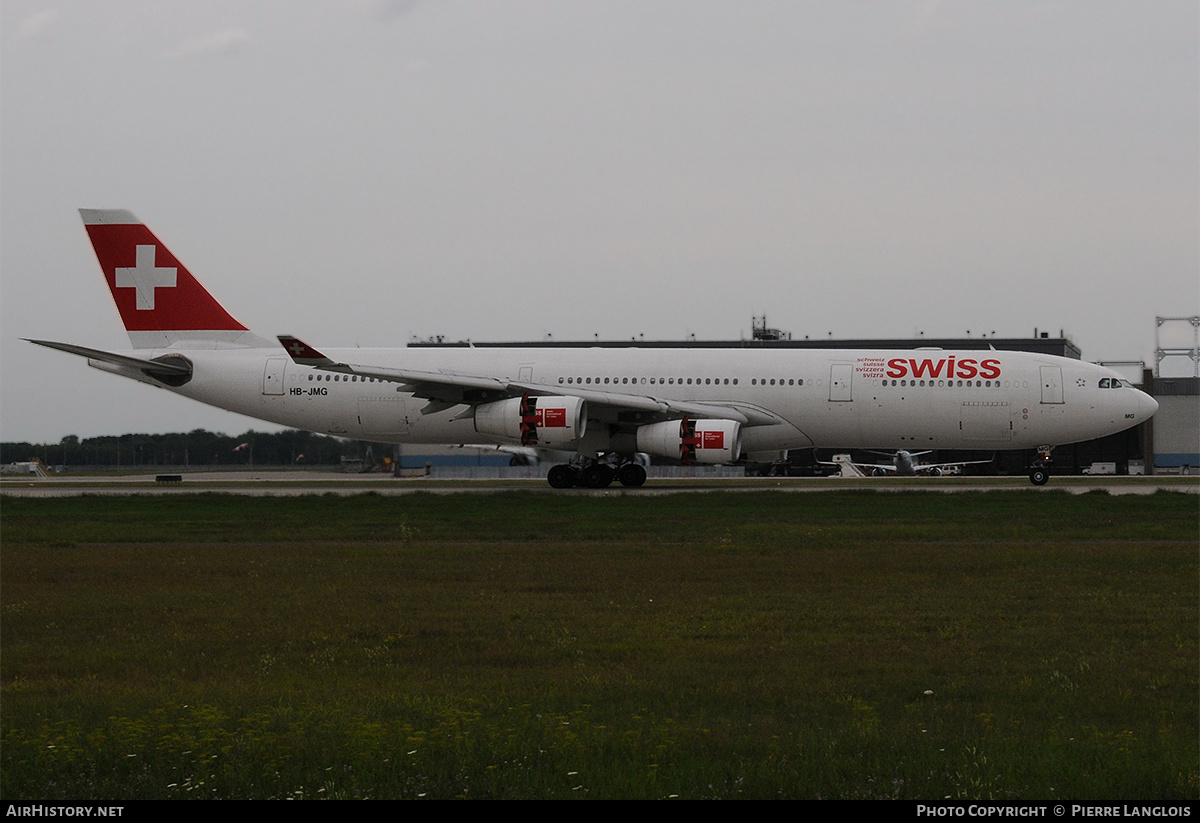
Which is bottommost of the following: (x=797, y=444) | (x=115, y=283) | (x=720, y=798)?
(x=720, y=798)

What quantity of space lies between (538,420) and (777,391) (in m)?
6.27

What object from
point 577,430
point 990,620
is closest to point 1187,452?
point 577,430

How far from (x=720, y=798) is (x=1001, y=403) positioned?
2701 centimetres

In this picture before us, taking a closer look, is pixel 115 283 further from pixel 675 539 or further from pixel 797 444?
pixel 675 539

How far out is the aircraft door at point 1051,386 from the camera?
31281mm

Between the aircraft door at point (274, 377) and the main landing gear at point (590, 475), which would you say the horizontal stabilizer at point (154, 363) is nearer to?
the aircraft door at point (274, 377)

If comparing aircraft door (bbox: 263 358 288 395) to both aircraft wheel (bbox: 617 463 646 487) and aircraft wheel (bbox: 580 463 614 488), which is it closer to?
aircraft wheel (bbox: 580 463 614 488)

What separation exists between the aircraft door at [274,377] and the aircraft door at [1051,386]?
1962 cm

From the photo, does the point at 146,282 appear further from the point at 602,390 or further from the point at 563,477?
the point at 602,390

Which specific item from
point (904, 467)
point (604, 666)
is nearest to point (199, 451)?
point (904, 467)

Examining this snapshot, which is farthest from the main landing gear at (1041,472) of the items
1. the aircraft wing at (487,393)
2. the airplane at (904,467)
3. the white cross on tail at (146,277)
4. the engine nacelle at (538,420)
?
the white cross on tail at (146,277)

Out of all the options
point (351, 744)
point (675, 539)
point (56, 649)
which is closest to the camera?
point (351, 744)

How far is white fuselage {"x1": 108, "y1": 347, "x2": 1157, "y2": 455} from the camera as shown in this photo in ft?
103

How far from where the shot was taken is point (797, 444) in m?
32.4
